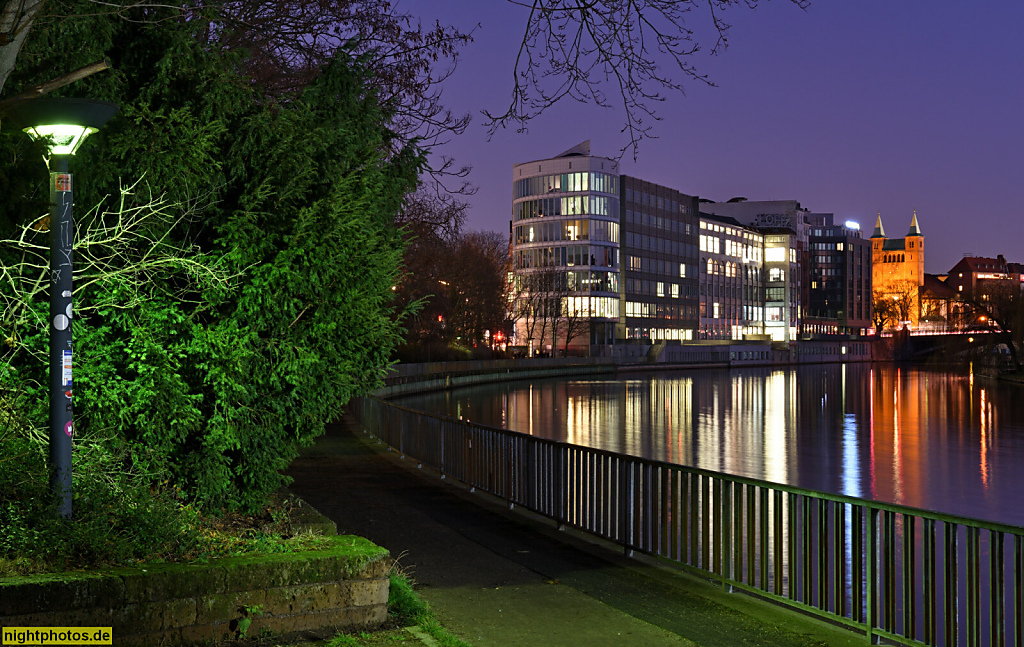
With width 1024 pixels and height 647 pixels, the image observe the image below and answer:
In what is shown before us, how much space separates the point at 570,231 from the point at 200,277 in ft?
376

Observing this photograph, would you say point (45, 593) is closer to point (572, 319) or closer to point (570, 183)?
point (572, 319)

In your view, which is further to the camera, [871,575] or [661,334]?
[661,334]

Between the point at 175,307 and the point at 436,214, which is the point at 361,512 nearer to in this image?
the point at 175,307

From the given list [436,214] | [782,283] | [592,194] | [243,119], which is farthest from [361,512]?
[782,283]

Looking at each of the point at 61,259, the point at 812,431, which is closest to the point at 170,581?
the point at 61,259

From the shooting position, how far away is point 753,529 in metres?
7.96

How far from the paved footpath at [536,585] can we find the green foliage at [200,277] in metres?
1.83

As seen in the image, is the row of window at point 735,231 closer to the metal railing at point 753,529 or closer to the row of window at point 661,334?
the row of window at point 661,334

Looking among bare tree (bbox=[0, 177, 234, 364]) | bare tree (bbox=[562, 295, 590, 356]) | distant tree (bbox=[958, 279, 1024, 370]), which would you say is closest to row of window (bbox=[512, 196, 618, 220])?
bare tree (bbox=[562, 295, 590, 356])

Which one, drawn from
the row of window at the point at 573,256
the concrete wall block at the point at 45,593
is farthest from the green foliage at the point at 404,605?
the row of window at the point at 573,256

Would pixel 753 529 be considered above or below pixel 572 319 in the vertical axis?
below

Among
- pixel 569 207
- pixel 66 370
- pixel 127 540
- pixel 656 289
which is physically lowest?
pixel 127 540

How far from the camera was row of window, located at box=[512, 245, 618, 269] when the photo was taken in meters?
121

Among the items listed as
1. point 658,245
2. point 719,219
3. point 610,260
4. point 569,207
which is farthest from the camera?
point 719,219
